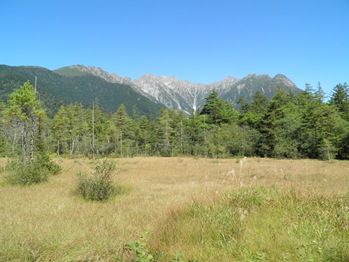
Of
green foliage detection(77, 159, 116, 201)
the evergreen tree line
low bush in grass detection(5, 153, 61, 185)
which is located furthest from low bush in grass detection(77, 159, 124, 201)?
the evergreen tree line

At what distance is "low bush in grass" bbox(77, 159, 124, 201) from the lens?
718cm

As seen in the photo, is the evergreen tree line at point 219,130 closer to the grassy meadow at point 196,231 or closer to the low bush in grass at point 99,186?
the low bush in grass at point 99,186

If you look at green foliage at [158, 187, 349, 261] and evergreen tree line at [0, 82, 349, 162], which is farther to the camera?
evergreen tree line at [0, 82, 349, 162]

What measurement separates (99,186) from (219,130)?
38061 millimetres

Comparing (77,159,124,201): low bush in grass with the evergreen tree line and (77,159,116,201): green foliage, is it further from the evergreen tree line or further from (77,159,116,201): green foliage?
the evergreen tree line

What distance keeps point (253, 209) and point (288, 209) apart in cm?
59

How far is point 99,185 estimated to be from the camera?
287 inches

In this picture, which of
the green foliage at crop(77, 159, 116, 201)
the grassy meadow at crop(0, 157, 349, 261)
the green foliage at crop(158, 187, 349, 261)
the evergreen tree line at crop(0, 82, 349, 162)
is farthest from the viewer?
the evergreen tree line at crop(0, 82, 349, 162)

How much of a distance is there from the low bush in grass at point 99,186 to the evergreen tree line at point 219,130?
34.4 feet

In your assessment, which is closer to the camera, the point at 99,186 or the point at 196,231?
the point at 196,231

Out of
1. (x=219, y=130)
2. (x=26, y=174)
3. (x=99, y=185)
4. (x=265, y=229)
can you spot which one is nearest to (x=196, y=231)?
(x=265, y=229)

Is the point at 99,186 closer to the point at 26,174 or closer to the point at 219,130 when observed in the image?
the point at 26,174

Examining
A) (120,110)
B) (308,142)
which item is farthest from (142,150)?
(308,142)

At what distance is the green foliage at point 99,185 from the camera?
7.18 meters
